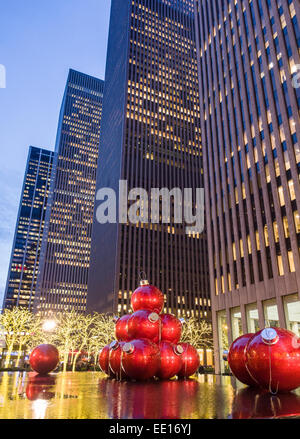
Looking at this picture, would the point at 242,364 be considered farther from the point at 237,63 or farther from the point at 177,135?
the point at 177,135

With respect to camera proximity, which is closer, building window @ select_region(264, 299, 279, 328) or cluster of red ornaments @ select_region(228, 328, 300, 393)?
cluster of red ornaments @ select_region(228, 328, 300, 393)

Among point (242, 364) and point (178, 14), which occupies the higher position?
point (178, 14)

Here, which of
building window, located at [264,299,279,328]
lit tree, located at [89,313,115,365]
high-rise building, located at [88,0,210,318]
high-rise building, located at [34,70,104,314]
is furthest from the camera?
high-rise building, located at [34,70,104,314]

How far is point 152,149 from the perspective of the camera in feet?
347

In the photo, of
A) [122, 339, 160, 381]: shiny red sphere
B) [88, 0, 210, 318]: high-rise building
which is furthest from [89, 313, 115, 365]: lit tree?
[122, 339, 160, 381]: shiny red sphere

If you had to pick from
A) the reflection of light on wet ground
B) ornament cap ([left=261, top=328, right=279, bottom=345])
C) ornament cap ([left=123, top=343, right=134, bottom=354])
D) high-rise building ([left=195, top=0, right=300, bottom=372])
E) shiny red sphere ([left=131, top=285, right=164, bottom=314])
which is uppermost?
high-rise building ([left=195, top=0, right=300, bottom=372])

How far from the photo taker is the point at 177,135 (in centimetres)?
11238

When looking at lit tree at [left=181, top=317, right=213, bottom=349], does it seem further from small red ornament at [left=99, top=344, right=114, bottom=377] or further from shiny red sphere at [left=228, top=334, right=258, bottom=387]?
shiny red sphere at [left=228, top=334, right=258, bottom=387]

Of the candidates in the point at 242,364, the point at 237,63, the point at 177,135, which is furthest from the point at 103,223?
the point at 242,364

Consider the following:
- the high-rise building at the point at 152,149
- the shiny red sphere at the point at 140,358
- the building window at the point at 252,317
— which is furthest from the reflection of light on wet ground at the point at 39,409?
the high-rise building at the point at 152,149

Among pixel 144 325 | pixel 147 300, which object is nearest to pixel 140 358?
pixel 144 325

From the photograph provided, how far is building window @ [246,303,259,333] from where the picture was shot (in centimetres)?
3859

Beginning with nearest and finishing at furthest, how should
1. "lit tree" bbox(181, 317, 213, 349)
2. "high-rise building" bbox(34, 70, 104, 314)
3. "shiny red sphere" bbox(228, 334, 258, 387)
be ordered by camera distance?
"shiny red sphere" bbox(228, 334, 258, 387) < "lit tree" bbox(181, 317, 213, 349) < "high-rise building" bbox(34, 70, 104, 314)

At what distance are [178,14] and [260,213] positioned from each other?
Answer: 124 metres
